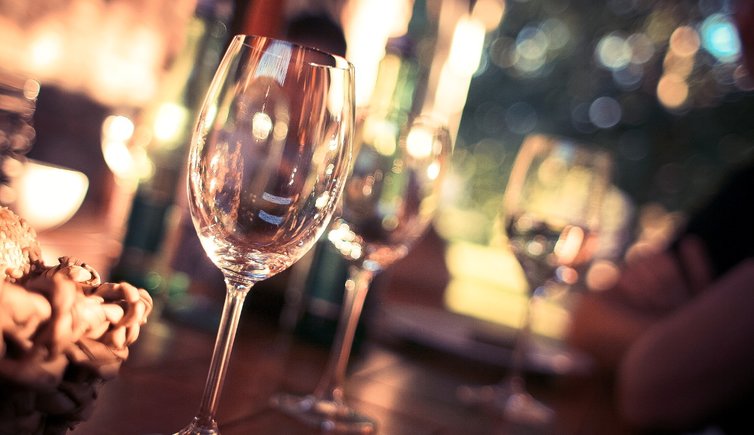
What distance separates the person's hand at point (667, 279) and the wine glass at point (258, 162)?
134 cm

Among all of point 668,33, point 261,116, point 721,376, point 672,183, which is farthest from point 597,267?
point 261,116

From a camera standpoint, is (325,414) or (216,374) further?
(325,414)

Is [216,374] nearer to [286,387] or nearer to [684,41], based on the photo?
[286,387]

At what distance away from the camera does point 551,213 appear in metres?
0.96

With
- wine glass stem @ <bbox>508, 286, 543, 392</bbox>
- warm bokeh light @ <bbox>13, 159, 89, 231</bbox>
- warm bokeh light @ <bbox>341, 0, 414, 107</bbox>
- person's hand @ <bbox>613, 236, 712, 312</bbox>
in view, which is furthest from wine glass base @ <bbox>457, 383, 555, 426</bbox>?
person's hand @ <bbox>613, 236, 712, 312</bbox>

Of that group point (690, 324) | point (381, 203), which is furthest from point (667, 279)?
point (381, 203)

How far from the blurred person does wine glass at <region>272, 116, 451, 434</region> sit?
1.55 feet

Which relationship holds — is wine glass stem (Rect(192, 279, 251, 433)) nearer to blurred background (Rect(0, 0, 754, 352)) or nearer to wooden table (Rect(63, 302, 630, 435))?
A: wooden table (Rect(63, 302, 630, 435))

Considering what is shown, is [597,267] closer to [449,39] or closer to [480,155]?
[480,155]

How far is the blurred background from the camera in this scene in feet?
2.42

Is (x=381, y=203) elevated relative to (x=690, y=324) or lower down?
elevated

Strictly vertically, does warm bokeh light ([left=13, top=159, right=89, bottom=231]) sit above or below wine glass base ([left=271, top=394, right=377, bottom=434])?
above

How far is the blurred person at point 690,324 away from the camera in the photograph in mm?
1138

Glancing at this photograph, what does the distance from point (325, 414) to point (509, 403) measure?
0.99 ft
